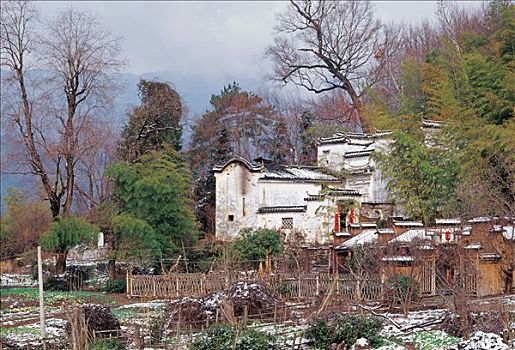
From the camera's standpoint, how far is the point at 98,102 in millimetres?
26516

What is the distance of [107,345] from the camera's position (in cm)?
1026

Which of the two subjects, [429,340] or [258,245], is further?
[258,245]

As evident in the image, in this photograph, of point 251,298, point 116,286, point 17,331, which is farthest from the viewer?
point 116,286

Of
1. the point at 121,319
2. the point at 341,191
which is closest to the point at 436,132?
the point at 341,191

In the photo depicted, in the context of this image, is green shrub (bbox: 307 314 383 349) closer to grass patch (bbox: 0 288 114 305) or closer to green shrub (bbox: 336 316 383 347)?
green shrub (bbox: 336 316 383 347)

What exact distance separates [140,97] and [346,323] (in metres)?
21.0

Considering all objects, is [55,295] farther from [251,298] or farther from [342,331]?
[342,331]

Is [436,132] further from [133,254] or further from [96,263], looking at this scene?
[96,263]

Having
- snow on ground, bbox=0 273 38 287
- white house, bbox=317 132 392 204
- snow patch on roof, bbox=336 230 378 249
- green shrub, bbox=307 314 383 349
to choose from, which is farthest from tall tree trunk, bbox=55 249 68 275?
green shrub, bbox=307 314 383 349

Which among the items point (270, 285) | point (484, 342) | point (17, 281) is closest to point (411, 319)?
point (484, 342)

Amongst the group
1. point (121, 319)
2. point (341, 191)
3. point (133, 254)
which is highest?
point (341, 191)

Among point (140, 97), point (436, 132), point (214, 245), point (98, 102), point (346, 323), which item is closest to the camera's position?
point (346, 323)

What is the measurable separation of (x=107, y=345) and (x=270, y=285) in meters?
6.34

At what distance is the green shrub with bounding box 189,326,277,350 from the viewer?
10047mm
